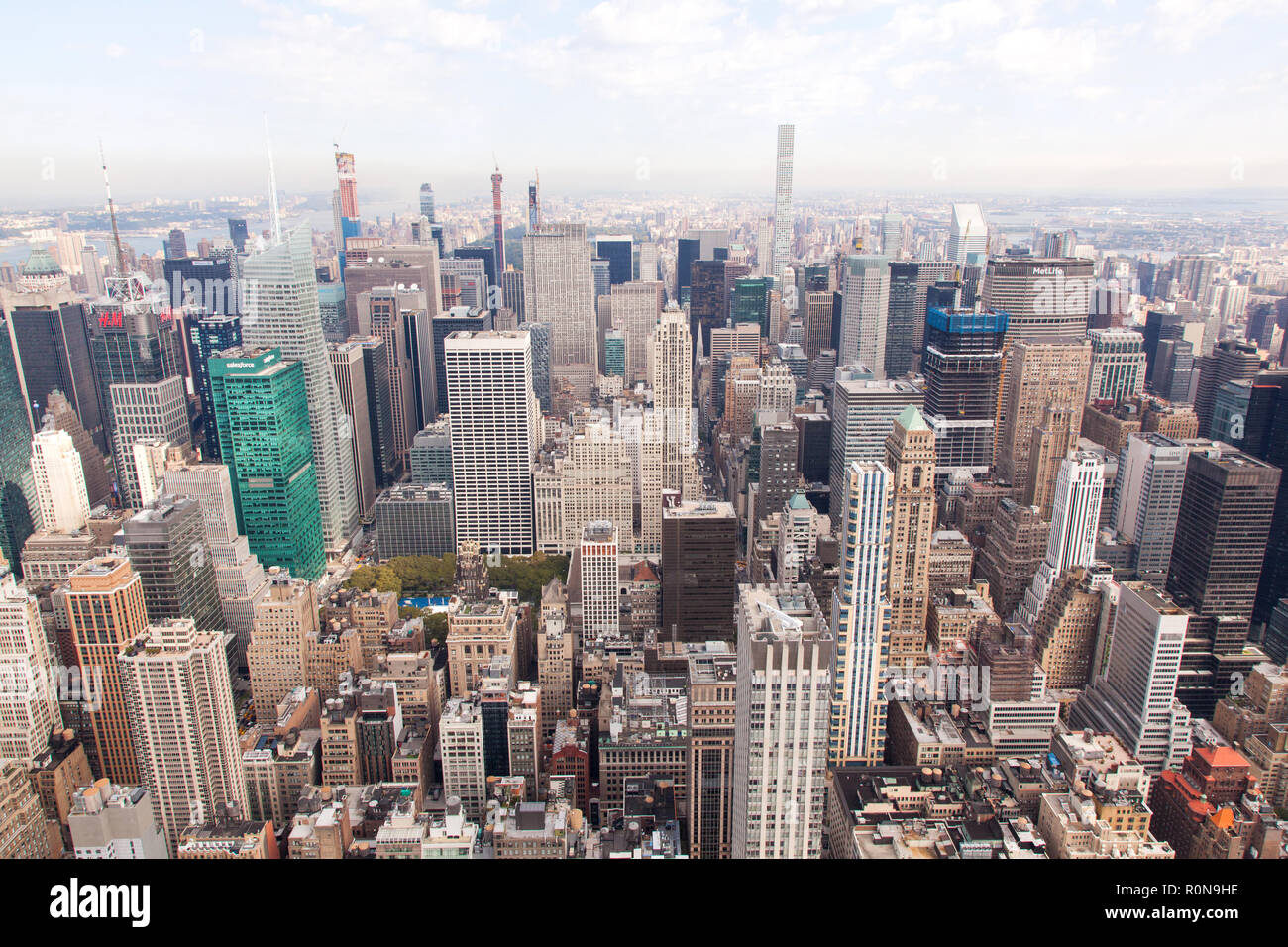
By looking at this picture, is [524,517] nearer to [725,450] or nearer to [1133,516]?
[725,450]

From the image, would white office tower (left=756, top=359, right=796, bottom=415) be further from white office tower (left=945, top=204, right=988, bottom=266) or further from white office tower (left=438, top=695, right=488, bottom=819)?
white office tower (left=438, top=695, right=488, bottom=819)

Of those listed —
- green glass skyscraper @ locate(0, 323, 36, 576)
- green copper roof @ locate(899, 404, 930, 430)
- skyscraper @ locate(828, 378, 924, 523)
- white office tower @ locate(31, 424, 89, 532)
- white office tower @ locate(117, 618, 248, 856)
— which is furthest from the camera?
skyscraper @ locate(828, 378, 924, 523)

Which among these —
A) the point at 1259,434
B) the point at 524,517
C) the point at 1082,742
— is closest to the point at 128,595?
the point at 524,517

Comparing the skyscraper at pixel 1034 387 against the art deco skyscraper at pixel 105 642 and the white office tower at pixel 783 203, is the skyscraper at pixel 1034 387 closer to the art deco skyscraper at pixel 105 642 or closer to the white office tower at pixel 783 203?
the white office tower at pixel 783 203

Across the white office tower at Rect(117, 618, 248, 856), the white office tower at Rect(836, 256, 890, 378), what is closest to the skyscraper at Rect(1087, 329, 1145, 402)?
the white office tower at Rect(836, 256, 890, 378)

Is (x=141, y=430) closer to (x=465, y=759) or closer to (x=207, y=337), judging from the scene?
(x=207, y=337)

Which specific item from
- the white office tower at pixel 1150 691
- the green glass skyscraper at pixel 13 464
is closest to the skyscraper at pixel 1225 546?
the white office tower at pixel 1150 691

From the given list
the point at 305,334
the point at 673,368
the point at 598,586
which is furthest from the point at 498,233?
the point at 598,586
